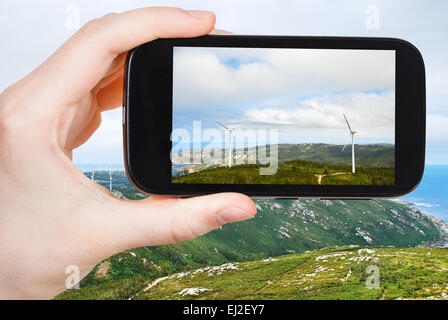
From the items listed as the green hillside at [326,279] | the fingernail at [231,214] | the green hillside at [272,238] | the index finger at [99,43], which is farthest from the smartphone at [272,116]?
the green hillside at [272,238]

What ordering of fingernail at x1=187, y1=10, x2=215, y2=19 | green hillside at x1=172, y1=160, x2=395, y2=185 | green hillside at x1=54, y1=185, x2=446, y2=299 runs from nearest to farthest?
fingernail at x1=187, y1=10, x2=215, y2=19 → green hillside at x1=172, y1=160, x2=395, y2=185 → green hillside at x1=54, y1=185, x2=446, y2=299

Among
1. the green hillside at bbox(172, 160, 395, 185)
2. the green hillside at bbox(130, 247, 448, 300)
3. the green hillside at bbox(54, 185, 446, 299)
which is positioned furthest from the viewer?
the green hillside at bbox(54, 185, 446, 299)

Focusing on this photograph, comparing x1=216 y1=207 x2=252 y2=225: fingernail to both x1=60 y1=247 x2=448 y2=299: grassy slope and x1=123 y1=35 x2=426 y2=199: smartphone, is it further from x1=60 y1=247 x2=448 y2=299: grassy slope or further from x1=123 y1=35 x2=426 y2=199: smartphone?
x1=60 y1=247 x2=448 y2=299: grassy slope

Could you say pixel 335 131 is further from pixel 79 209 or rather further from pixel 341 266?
pixel 341 266

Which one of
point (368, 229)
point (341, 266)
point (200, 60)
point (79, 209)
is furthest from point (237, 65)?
point (368, 229)

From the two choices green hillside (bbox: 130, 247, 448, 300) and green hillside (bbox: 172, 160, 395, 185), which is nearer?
green hillside (bbox: 172, 160, 395, 185)

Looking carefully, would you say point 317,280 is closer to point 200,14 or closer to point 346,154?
point 346,154

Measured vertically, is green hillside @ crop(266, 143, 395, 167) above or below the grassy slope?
above

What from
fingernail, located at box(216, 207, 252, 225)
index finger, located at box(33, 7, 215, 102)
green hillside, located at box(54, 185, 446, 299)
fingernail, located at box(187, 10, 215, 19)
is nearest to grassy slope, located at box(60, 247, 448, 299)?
green hillside, located at box(54, 185, 446, 299)
